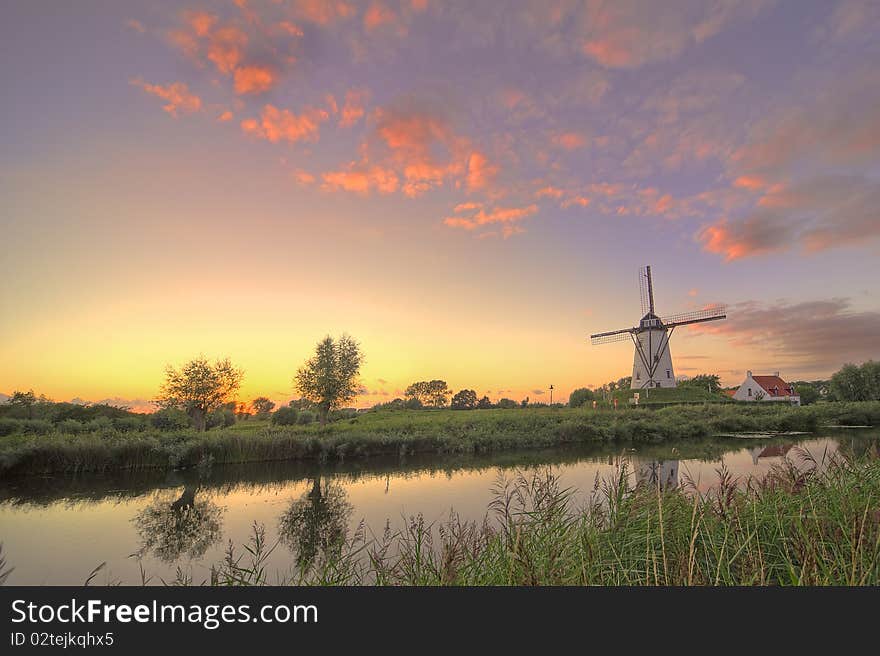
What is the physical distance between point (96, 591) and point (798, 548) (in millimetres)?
4221

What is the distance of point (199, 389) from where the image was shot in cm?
3309

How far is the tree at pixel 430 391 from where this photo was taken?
98.1 meters

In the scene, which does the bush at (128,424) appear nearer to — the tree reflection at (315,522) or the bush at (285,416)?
the tree reflection at (315,522)

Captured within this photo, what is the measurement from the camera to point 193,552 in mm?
8180

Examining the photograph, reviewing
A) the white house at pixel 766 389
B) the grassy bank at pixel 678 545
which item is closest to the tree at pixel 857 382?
the white house at pixel 766 389

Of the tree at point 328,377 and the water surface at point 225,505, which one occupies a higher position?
the tree at point 328,377

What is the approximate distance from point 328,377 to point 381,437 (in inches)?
683

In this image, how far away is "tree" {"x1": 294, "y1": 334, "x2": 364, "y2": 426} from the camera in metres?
37.8

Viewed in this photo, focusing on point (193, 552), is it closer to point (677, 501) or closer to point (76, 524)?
point (76, 524)

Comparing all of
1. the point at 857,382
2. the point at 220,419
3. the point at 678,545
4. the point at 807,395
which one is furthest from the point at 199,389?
the point at 807,395

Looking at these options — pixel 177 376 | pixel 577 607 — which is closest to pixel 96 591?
pixel 577 607

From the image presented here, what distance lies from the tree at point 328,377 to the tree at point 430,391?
58637mm

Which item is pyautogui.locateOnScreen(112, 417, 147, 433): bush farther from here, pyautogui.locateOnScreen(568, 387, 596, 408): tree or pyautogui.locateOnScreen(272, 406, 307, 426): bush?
pyautogui.locateOnScreen(568, 387, 596, 408): tree

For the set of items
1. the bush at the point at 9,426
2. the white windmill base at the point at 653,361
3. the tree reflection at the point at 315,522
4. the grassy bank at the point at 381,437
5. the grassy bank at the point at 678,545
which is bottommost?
the tree reflection at the point at 315,522
